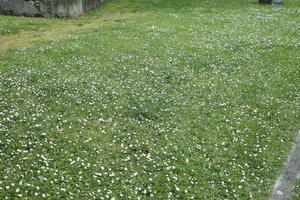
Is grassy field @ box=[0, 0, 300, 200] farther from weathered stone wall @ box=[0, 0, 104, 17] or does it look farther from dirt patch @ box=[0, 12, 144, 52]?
weathered stone wall @ box=[0, 0, 104, 17]

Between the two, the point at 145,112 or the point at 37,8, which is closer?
the point at 145,112

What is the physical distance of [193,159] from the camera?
878cm

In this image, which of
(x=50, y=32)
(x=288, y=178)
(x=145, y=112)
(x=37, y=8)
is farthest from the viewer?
(x=37, y=8)

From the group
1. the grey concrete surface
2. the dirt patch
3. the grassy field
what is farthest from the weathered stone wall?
the grey concrete surface

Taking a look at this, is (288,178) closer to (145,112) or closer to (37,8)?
(145,112)

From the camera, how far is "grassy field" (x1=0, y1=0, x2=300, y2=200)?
25.8 ft

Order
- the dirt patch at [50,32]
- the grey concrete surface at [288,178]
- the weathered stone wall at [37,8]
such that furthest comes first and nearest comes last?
1. the weathered stone wall at [37,8]
2. the dirt patch at [50,32]
3. the grey concrete surface at [288,178]

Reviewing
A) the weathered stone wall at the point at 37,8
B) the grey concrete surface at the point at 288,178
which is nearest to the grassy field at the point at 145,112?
the grey concrete surface at the point at 288,178

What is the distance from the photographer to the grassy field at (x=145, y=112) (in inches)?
310

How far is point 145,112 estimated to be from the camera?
10.9m

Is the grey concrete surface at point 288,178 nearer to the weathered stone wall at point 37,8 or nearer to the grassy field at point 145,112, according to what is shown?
the grassy field at point 145,112

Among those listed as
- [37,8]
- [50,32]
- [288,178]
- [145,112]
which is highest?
[37,8]

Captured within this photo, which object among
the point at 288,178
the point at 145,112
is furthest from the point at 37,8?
the point at 288,178

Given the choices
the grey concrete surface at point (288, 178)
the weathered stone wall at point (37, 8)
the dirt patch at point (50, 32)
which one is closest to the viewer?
the grey concrete surface at point (288, 178)
